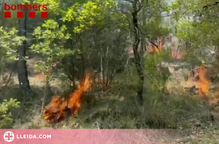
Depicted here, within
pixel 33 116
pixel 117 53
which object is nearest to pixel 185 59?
pixel 117 53

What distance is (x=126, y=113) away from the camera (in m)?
5.77

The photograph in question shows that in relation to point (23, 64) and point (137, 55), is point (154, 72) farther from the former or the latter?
point (23, 64)

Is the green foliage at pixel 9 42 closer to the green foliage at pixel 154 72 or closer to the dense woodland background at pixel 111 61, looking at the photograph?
the dense woodland background at pixel 111 61

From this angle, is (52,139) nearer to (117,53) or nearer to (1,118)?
(1,118)

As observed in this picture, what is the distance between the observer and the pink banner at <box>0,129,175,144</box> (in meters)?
4.73

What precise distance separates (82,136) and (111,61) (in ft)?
5.93

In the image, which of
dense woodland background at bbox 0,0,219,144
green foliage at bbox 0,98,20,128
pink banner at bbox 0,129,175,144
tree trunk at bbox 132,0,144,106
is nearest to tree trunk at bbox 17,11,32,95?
dense woodland background at bbox 0,0,219,144

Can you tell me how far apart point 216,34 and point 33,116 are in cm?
379

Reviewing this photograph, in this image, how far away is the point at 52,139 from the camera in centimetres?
491

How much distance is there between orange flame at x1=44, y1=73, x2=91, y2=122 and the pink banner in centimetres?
45

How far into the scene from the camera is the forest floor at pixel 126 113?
5.48 m

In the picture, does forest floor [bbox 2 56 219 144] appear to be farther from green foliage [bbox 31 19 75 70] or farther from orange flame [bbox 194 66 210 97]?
orange flame [bbox 194 66 210 97]

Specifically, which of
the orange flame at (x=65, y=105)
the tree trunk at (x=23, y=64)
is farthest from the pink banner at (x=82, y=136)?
the tree trunk at (x=23, y=64)

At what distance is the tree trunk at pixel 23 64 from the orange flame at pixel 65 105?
0.63m
